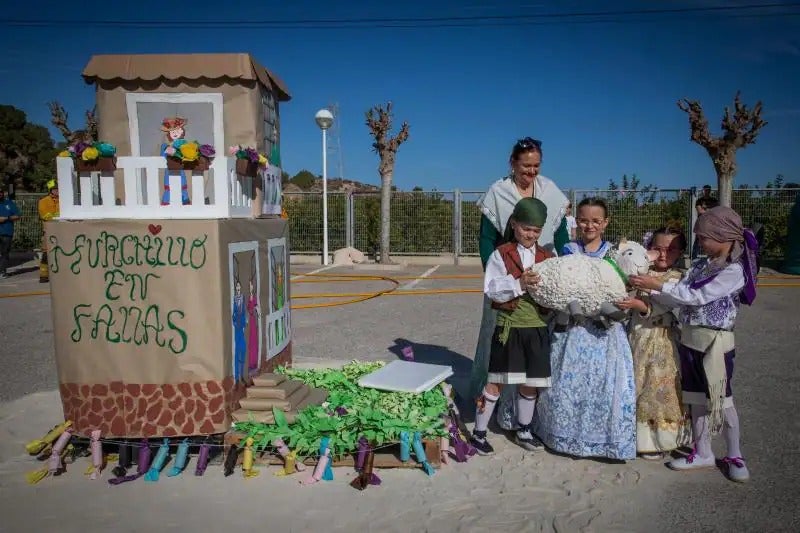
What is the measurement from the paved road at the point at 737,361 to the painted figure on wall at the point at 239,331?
2.33 meters

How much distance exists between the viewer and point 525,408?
388 centimetres

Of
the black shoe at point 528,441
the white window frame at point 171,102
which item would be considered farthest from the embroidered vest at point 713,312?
the white window frame at point 171,102

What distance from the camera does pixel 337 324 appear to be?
8.33 m

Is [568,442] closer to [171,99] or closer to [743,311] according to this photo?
[171,99]

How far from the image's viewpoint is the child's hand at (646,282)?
350 centimetres

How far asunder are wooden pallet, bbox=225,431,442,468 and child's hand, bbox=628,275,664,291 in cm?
161

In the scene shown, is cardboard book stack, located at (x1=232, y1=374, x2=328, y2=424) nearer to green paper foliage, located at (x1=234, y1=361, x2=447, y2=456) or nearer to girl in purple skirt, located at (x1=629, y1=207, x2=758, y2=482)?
green paper foliage, located at (x1=234, y1=361, x2=447, y2=456)

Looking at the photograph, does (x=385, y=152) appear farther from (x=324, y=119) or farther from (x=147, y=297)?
(x=147, y=297)

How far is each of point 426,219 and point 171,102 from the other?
42.1 feet

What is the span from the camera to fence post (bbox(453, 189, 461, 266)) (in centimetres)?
1655

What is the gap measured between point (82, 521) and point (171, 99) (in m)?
2.92

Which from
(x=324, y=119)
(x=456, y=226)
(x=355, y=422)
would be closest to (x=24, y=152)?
(x=324, y=119)

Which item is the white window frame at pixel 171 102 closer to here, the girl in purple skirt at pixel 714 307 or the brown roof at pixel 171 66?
the brown roof at pixel 171 66

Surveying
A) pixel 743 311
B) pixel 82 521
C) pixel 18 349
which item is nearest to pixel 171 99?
pixel 82 521
